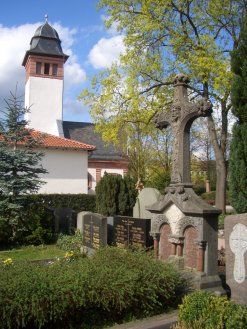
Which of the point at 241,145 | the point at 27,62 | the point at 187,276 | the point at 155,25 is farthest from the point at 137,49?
Answer: the point at 27,62

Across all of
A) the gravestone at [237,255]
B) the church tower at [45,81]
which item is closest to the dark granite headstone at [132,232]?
the gravestone at [237,255]

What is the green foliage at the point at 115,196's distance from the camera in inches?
661

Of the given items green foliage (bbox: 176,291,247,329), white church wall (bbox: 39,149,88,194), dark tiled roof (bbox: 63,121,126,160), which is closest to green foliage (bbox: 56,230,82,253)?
green foliage (bbox: 176,291,247,329)

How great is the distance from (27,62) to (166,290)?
4136cm

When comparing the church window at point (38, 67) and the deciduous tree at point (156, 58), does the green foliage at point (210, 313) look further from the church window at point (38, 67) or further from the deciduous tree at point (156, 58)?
the church window at point (38, 67)

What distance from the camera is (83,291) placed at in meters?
5.25

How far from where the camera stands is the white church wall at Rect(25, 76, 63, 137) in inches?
1603

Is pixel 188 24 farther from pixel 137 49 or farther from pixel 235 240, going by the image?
pixel 235 240

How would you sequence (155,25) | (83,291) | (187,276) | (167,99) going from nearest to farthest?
(83,291)
(187,276)
(155,25)
(167,99)

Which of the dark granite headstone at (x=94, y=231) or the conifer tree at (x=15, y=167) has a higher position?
the conifer tree at (x=15, y=167)

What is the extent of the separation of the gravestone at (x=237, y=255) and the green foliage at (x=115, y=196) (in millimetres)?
11142

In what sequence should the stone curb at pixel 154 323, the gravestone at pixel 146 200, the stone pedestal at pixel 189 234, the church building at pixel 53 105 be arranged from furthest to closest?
the church building at pixel 53 105, the gravestone at pixel 146 200, the stone pedestal at pixel 189 234, the stone curb at pixel 154 323

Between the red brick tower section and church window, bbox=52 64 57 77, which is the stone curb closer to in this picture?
the red brick tower section

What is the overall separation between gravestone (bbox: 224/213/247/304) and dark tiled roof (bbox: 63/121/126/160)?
105 ft
